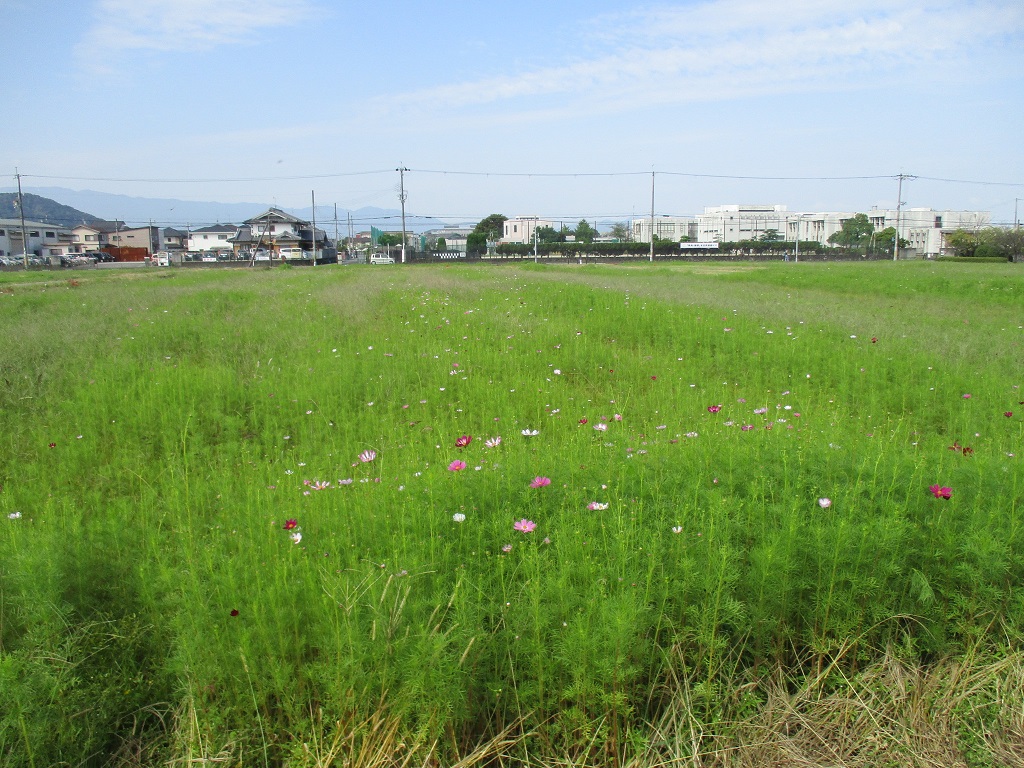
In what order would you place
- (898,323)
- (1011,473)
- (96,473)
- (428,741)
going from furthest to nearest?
1. (898,323)
2. (96,473)
3. (1011,473)
4. (428,741)

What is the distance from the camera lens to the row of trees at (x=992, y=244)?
1880 inches

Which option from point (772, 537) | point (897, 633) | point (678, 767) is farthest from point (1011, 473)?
point (678, 767)

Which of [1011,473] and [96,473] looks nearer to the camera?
[1011,473]

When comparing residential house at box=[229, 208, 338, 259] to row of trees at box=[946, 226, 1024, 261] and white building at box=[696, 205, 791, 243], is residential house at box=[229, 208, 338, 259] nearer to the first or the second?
row of trees at box=[946, 226, 1024, 261]

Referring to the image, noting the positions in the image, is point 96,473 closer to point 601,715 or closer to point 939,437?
point 601,715

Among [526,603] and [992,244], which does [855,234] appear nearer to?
[992,244]

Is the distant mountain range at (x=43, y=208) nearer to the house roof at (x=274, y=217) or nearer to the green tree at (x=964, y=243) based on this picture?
the house roof at (x=274, y=217)

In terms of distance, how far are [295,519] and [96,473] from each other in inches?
104

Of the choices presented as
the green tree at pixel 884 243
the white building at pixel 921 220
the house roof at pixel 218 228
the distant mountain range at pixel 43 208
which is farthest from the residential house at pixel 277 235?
the distant mountain range at pixel 43 208

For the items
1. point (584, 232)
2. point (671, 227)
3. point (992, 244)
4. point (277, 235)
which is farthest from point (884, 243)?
point (277, 235)

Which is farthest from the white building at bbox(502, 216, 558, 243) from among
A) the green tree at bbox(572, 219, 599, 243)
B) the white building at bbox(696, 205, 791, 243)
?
the white building at bbox(696, 205, 791, 243)

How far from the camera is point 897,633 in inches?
110

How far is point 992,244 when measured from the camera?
1970 inches

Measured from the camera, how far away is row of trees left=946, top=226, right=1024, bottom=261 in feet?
157
